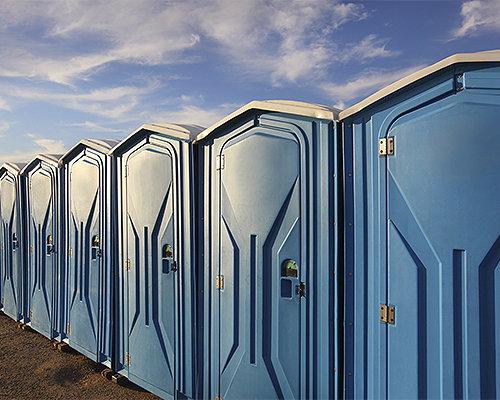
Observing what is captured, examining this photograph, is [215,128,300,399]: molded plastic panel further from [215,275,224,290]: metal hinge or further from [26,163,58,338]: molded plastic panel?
[26,163,58,338]: molded plastic panel

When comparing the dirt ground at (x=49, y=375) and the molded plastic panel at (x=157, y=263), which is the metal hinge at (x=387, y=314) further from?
the dirt ground at (x=49, y=375)

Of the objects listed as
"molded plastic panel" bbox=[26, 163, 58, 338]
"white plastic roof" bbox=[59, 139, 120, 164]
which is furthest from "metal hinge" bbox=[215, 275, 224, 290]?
"molded plastic panel" bbox=[26, 163, 58, 338]

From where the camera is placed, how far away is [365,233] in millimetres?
2172

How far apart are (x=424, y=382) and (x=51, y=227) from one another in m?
4.97

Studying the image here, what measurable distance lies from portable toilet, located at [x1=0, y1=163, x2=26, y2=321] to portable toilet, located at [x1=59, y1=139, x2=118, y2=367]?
5.39 ft

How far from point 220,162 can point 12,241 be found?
198 inches

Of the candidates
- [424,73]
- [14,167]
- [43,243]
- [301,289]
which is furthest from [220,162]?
[14,167]

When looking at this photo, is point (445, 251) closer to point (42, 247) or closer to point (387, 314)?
point (387, 314)

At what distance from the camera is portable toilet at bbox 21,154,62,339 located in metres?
4.80

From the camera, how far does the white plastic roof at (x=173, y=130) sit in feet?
10.2

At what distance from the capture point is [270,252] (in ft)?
8.45

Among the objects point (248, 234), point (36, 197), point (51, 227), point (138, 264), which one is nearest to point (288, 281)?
point (248, 234)

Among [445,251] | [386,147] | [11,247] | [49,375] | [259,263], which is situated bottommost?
[49,375]

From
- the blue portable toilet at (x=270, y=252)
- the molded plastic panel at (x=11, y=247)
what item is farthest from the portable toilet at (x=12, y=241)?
the blue portable toilet at (x=270, y=252)
